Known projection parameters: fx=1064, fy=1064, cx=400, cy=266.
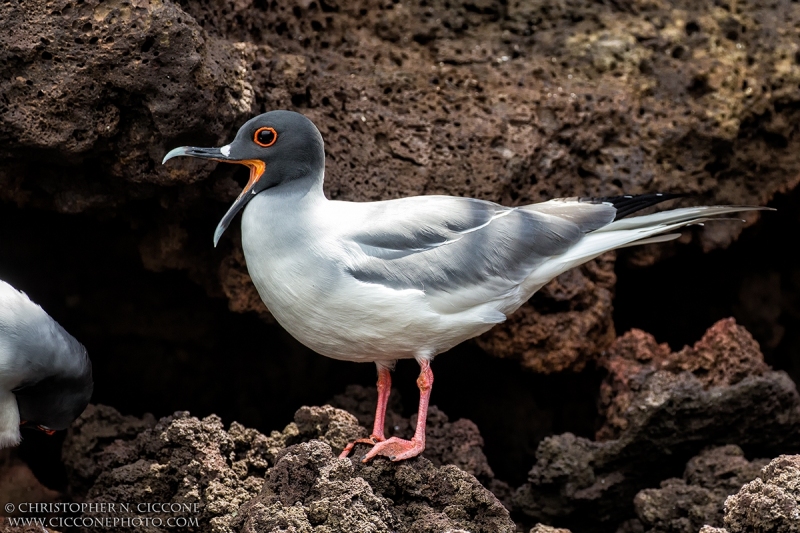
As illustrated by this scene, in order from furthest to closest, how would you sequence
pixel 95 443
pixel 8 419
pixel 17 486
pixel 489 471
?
pixel 17 486
pixel 489 471
pixel 95 443
pixel 8 419

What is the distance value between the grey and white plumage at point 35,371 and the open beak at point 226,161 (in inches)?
38.8

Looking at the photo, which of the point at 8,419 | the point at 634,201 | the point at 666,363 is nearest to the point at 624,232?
the point at 634,201

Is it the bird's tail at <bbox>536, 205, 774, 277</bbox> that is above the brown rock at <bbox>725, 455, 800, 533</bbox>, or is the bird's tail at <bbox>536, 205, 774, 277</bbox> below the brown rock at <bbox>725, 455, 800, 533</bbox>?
above

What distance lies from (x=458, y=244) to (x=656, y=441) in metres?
1.74

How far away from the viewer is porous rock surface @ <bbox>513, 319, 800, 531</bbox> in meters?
6.11

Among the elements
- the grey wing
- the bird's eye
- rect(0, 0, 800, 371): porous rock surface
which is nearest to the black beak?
the bird's eye

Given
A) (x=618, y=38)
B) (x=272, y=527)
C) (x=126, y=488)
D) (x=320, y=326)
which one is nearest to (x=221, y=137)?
(x=320, y=326)

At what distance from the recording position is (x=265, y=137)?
5441mm

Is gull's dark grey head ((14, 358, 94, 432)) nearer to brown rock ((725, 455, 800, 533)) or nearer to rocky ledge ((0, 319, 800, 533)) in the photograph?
rocky ledge ((0, 319, 800, 533))

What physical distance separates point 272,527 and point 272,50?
3118 millimetres

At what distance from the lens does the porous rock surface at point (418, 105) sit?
18.5 feet

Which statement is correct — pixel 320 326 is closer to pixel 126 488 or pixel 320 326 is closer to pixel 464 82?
pixel 126 488

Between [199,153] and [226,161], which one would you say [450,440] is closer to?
[226,161]

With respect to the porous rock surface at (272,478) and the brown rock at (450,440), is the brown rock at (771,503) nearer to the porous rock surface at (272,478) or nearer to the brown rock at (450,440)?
the porous rock surface at (272,478)
